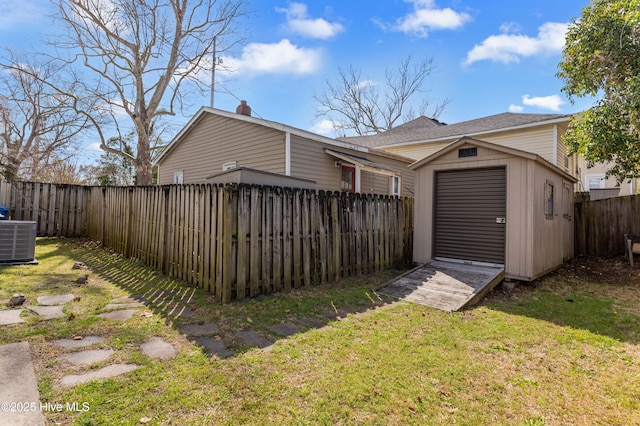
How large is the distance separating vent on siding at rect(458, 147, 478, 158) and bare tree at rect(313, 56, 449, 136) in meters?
24.2

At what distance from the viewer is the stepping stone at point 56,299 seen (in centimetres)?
432

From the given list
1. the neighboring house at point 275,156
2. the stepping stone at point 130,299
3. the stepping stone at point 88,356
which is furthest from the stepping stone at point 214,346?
the neighboring house at point 275,156

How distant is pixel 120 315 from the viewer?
3986 mm

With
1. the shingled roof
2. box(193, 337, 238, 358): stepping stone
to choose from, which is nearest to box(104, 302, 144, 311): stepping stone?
box(193, 337, 238, 358): stepping stone

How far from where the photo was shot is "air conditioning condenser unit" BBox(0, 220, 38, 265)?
6.34 metres

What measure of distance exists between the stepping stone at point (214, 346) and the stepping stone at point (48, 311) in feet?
6.50

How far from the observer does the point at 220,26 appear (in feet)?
55.0

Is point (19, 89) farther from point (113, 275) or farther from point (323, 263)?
point (323, 263)

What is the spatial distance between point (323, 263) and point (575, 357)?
384cm

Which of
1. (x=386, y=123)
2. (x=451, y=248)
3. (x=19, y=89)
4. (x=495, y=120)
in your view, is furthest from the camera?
(x=386, y=123)

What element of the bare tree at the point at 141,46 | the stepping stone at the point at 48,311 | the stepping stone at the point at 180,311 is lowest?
the stepping stone at the point at 180,311

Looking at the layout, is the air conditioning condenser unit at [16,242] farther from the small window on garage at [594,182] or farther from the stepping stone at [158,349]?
the small window on garage at [594,182]

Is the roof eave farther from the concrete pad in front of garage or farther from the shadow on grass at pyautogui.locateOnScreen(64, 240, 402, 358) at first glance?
the shadow on grass at pyautogui.locateOnScreen(64, 240, 402, 358)

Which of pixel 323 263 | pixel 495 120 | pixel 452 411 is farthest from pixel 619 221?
pixel 452 411
